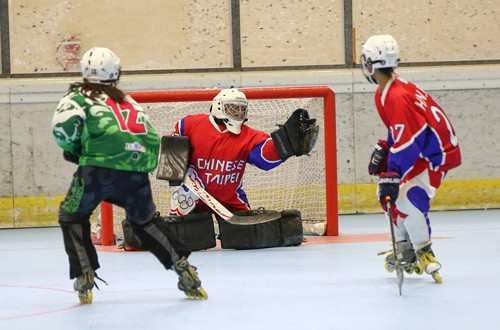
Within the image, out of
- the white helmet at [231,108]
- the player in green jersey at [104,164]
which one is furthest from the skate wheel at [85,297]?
the white helmet at [231,108]

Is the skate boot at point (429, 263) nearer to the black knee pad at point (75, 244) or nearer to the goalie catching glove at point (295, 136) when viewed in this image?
the black knee pad at point (75, 244)

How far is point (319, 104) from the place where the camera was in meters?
8.86

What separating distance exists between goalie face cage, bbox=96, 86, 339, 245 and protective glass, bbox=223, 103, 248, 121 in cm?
52

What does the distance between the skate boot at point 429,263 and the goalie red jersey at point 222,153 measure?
2028 millimetres

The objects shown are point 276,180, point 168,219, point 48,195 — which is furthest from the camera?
point 48,195

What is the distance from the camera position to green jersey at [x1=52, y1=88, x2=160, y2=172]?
479 centimetres

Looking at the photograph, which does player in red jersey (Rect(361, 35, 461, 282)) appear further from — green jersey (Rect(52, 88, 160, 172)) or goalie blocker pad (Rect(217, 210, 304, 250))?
goalie blocker pad (Rect(217, 210, 304, 250))

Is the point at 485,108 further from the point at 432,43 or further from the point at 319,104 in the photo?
the point at 319,104

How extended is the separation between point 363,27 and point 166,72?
1.89 metres

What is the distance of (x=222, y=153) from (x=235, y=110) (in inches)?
12.2

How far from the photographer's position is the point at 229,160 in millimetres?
7227

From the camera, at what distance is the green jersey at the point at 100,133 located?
479 cm

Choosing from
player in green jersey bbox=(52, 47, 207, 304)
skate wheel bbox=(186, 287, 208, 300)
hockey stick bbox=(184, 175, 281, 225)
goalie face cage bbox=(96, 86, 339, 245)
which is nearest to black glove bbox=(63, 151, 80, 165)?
player in green jersey bbox=(52, 47, 207, 304)

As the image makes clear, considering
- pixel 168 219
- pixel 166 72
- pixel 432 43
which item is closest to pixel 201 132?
pixel 168 219
